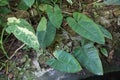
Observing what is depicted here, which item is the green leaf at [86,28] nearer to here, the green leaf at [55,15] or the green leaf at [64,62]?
the green leaf at [55,15]

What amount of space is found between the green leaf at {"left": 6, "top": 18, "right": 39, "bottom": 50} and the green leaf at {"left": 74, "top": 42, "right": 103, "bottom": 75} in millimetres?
382

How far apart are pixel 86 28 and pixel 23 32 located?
486 mm

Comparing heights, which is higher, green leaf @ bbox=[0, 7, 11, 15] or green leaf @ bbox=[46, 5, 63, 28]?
green leaf @ bbox=[0, 7, 11, 15]

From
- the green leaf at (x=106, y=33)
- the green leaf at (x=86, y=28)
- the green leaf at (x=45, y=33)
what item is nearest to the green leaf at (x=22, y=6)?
the green leaf at (x=45, y=33)

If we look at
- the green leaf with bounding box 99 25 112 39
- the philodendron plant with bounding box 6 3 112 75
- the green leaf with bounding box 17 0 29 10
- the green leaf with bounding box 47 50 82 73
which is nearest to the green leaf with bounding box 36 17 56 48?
the philodendron plant with bounding box 6 3 112 75

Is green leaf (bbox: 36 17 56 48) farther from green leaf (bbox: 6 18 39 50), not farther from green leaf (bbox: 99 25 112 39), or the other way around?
green leaf (bbox: 99 25 112 39)

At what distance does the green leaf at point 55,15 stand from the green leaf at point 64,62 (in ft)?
0.78

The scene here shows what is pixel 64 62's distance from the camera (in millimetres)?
2336

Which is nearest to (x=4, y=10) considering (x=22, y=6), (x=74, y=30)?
(x=22, y=6)

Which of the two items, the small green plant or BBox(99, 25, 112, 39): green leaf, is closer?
the small green plant

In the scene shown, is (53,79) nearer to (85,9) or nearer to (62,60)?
(62,60)

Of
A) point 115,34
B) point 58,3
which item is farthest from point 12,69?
point 115,34

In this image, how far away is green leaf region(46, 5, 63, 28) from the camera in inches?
98.9

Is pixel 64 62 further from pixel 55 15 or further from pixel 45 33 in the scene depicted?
pixel 55 15
